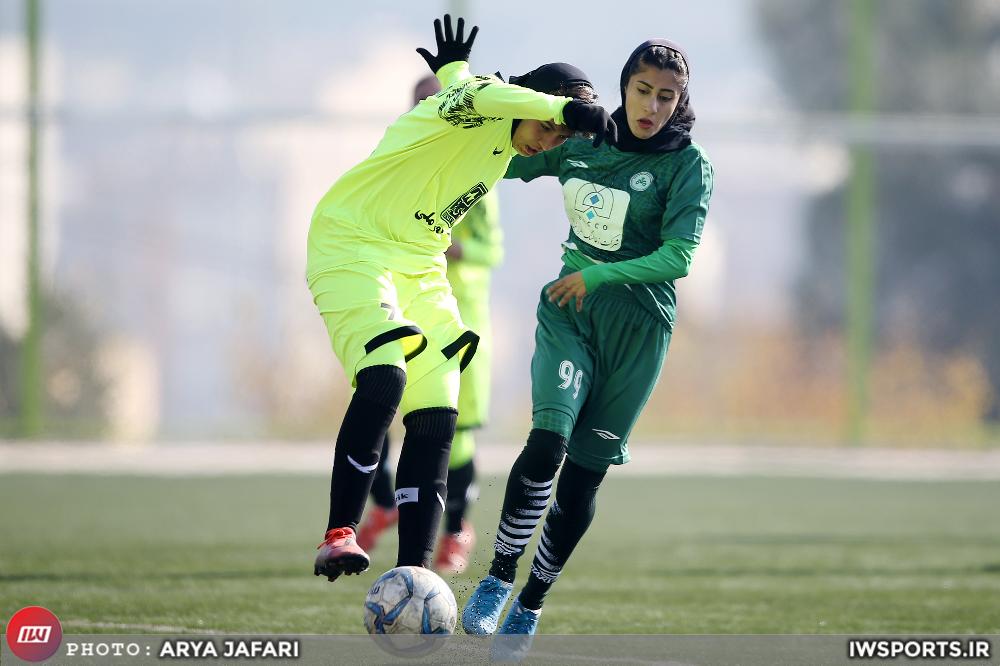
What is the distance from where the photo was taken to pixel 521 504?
4.37 m

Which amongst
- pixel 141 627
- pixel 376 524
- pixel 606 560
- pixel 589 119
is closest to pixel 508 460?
pixel 606 560

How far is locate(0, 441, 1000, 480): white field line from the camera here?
12.3m

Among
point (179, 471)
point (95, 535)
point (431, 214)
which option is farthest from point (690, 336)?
point (431, 214)

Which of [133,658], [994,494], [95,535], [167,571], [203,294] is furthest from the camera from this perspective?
[203,294]

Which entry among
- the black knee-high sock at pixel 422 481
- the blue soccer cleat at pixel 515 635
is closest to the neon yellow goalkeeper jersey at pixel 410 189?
the black knee-high sock at pixel 422 481

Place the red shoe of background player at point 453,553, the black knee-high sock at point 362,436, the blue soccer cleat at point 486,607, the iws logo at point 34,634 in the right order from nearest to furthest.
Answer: the iws logo at point 34,634 → the black knee-high sock at point 362,436 → the blue soccer cleat at point 486,607 → the red shoe of background player at point 453,553

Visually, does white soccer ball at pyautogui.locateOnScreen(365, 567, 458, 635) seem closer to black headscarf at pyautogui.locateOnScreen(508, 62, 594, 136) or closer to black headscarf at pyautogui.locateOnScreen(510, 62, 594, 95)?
black headscarf at pyautogui.locateOnScreen(508, 62, 594, 136)

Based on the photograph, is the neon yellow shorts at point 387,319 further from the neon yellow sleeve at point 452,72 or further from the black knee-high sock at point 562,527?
the neon yellow sleeve at point 452,72

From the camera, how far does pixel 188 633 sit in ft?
14.5

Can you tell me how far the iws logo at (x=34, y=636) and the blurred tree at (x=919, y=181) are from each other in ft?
40.6

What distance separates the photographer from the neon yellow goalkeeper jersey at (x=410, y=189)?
4328mm

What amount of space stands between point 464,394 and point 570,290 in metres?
2.16

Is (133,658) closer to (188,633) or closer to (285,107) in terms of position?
(188,633)

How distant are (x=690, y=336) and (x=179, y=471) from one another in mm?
5877
